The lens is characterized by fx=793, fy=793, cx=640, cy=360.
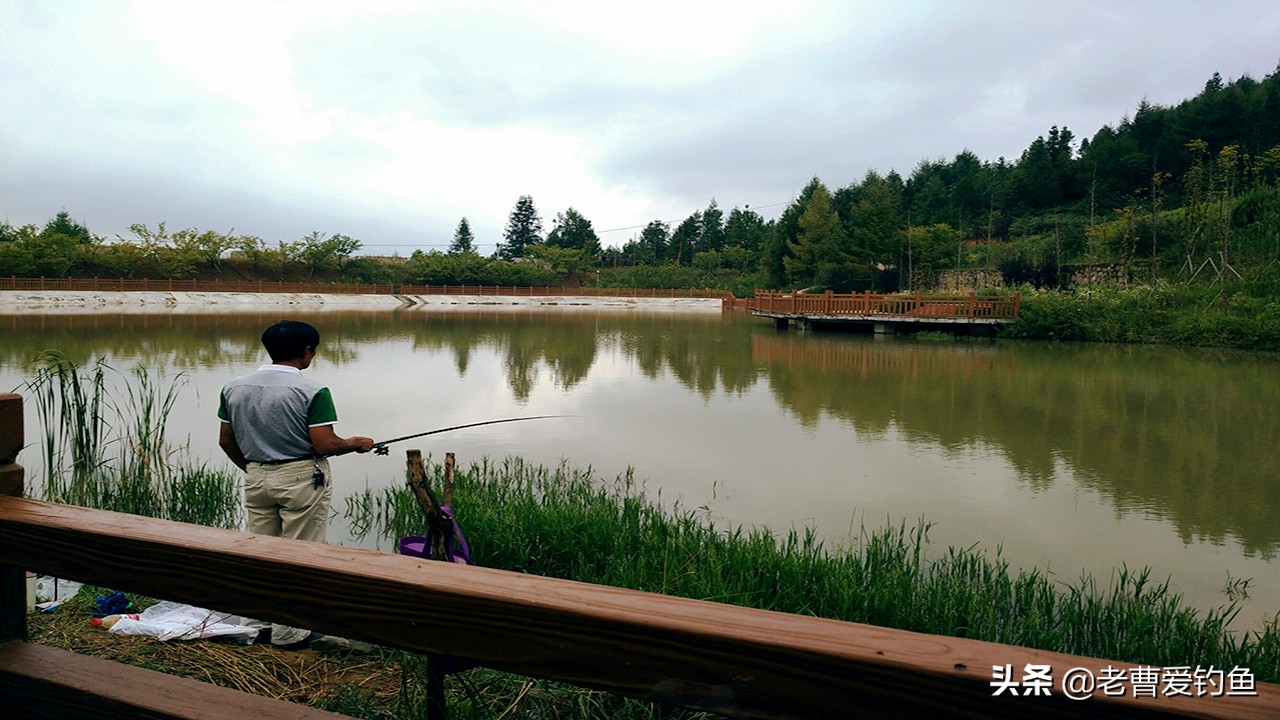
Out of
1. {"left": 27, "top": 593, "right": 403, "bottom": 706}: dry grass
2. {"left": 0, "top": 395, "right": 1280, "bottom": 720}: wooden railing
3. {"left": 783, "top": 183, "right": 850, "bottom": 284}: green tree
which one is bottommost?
{"left": 27, "top": 593, "right": 403, "bottom": 706}: dry grass

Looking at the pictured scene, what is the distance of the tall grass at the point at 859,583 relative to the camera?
3.23m

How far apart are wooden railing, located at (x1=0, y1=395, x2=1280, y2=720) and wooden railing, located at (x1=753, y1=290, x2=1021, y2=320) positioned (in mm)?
21886

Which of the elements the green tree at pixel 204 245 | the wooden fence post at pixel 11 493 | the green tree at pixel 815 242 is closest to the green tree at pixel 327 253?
the green tree at pixel 204 245

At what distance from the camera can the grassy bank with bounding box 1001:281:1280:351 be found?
18.3 m

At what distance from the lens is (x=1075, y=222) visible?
35.2 m

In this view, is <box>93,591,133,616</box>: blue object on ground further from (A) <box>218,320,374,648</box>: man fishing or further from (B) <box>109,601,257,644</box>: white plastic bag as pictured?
(A) <box>218,320,374,648</box>: man fishing

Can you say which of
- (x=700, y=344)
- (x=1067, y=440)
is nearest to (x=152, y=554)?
(x=1067, y=440)

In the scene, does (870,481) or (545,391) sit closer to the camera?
(870,481)

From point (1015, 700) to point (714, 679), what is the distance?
0.30 m

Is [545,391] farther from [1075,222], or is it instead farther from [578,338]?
[1075,222]

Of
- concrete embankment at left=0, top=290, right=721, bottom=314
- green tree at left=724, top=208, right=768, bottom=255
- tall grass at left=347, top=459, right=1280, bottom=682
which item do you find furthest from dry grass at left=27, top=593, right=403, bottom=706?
green tree at left=724, top=208, right=768, bottom=255

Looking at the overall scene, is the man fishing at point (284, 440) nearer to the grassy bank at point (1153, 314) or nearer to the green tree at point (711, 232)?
the grassy bank at point (1153, 314)

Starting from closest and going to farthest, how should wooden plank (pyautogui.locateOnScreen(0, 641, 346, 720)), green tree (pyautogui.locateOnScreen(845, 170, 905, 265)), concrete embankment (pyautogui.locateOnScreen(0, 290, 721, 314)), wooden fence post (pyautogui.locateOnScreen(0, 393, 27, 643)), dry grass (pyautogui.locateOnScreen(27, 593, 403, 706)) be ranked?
wooden plank (pyautogui.locateOnScreen(0, 641, 346, 720)) → wooden fence post (pyautogui.locateOnScreen(0, 393, 27, 643)) → dry grass (pyautogui.locateOnScreen(27, 593, 403, 706)) → concrete embankment (pyautogui.locateOnScreen(0, 290, 721, 314)) → green tree (pyautogui.locateOnScreen(845, 170, 905, 265))

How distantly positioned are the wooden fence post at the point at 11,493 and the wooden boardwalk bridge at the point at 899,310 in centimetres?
2192
